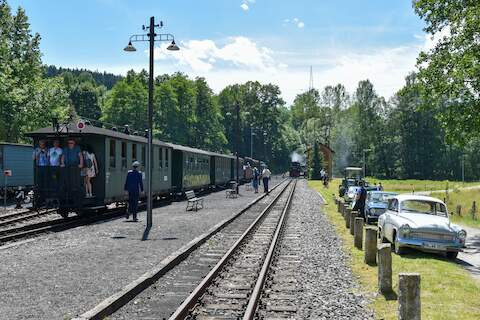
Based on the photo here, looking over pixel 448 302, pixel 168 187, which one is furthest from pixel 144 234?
pixel 168 187

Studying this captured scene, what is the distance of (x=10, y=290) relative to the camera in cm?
858

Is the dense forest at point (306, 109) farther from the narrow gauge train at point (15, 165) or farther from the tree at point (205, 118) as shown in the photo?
the narrow gauge train at point (15, 165)

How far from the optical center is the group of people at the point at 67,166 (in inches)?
719

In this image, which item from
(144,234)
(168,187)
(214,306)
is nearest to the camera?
(214,306)

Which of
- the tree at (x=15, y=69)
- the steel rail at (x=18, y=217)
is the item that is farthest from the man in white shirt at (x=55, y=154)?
the tree at (x=15, y=69)

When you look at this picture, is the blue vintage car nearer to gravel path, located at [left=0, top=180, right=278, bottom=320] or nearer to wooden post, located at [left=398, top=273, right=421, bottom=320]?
gravel path, located at [left=0, top=180, right=278, bottom=320]

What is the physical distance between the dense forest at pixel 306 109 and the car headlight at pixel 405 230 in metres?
7.30

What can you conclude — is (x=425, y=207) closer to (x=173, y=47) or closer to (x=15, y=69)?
(x=173, y=47)

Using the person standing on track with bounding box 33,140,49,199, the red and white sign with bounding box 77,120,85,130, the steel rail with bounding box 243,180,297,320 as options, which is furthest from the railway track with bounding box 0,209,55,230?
the steel rail with bounding box 243,180,297,320

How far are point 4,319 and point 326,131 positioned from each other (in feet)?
410

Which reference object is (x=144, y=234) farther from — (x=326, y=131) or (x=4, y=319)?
(x=326, y=131)

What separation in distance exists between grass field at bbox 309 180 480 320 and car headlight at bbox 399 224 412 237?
1.82 ft

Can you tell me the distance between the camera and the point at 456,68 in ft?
61.9

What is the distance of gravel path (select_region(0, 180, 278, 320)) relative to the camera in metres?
7.78
